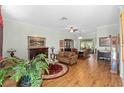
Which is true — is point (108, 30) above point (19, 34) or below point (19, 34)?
above

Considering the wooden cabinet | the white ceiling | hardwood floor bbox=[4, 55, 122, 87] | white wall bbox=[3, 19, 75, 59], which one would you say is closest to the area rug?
hardwood floor bbox=[4, 55, 122, 87]

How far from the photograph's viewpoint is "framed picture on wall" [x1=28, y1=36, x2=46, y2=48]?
6749 mm

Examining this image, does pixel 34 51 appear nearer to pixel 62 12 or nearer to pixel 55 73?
pixel 55 73

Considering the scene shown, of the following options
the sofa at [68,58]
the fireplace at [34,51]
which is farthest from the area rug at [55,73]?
the fireplace at [34,51]

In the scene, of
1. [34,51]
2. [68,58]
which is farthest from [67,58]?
[34,51]

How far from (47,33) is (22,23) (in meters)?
2.15

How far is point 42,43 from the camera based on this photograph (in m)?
7.64

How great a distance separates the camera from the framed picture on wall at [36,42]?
6.75 meters

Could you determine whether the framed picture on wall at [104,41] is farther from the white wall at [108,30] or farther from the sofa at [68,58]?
the sofa at [68,58]

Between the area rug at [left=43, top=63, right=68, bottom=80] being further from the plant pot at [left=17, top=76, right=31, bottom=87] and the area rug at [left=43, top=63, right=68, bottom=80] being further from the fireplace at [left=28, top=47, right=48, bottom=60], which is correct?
the plant pot at [left=17, top=76, right=31, bottom=87]

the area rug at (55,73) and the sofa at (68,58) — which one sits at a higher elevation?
the sofa at (68,58)

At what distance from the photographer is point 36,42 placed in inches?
283
